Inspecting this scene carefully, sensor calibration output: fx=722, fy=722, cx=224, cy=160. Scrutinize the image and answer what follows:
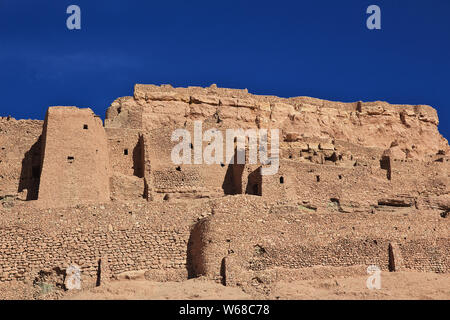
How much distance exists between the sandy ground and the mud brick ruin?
56 centimetres

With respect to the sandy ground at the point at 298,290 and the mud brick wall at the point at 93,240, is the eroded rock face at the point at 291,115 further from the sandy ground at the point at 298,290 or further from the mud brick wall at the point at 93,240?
the sandy ground at the point at 298,290

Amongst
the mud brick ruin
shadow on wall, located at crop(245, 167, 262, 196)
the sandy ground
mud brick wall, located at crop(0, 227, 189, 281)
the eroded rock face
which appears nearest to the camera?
the sandy ground

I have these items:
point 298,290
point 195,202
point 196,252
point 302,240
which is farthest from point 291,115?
point 298,290

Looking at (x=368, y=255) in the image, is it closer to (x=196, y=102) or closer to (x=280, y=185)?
(x=280, y=185)

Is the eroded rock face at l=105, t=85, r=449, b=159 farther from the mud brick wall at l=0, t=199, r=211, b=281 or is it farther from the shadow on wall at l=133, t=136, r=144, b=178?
the mud brick wall at l=0, t=199, r=211, b=281

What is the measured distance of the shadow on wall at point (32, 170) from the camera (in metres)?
30.9

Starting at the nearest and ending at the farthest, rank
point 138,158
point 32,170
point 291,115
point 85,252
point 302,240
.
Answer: point 85,252 → point 302,240 → point 32,170 → point 138,158 → point 291,115

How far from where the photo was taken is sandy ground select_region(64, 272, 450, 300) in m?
24.1

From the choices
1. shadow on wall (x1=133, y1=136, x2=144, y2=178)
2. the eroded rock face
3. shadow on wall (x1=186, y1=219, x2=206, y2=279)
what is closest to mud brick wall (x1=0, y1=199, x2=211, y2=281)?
shadow on wall (x1=186, y1=219, x2=206, y2=279)

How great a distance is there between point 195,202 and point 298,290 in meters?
5.60

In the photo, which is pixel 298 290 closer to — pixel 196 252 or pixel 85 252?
pixel 196 252

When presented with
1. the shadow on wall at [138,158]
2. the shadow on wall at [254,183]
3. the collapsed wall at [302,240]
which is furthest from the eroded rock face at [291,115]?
the collapsed wall at [302,240]

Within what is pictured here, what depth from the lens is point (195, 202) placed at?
2823cm

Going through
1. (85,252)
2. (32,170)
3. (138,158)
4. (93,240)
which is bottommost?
(85,252)
